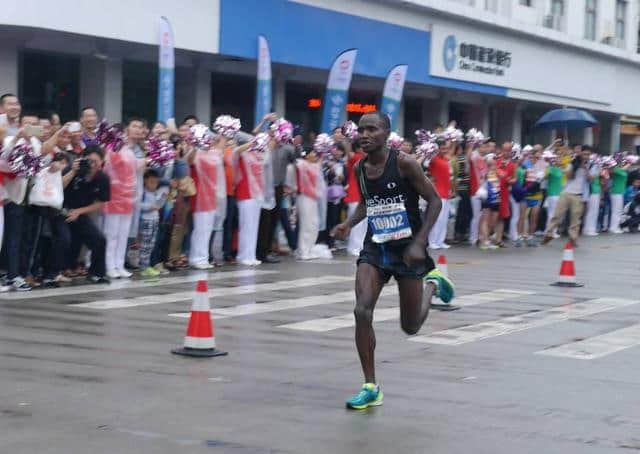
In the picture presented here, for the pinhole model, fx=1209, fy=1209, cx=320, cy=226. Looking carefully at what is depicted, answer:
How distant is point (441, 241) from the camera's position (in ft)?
77.4

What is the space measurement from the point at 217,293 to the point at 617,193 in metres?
19.8

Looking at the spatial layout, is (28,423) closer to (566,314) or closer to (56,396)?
(56,396)

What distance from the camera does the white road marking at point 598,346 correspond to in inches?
414

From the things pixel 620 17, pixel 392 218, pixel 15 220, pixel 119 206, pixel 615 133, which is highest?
pixel 620 17

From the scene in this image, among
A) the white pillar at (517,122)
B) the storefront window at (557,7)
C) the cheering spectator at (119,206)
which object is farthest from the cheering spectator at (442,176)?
the storefront window at (557,7)

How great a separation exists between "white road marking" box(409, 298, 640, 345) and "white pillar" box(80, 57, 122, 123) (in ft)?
38.9

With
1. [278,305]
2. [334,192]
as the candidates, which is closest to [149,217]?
[278,305]

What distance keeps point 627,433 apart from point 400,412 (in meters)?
1.43

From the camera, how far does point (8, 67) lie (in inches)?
834

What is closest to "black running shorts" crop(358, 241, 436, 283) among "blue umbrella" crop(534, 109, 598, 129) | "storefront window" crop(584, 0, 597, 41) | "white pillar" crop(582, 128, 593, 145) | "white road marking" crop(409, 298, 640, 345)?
"white road marking" crop(409, 298, 640, 345)

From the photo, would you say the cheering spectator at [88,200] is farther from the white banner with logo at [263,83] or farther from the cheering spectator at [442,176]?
the cheering spectator at [442,176]

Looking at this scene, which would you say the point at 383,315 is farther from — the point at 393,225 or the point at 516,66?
the point at 516,66

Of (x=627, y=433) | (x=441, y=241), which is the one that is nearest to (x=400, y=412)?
(x=627, y=433)

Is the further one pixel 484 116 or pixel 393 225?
pixel 484 116
